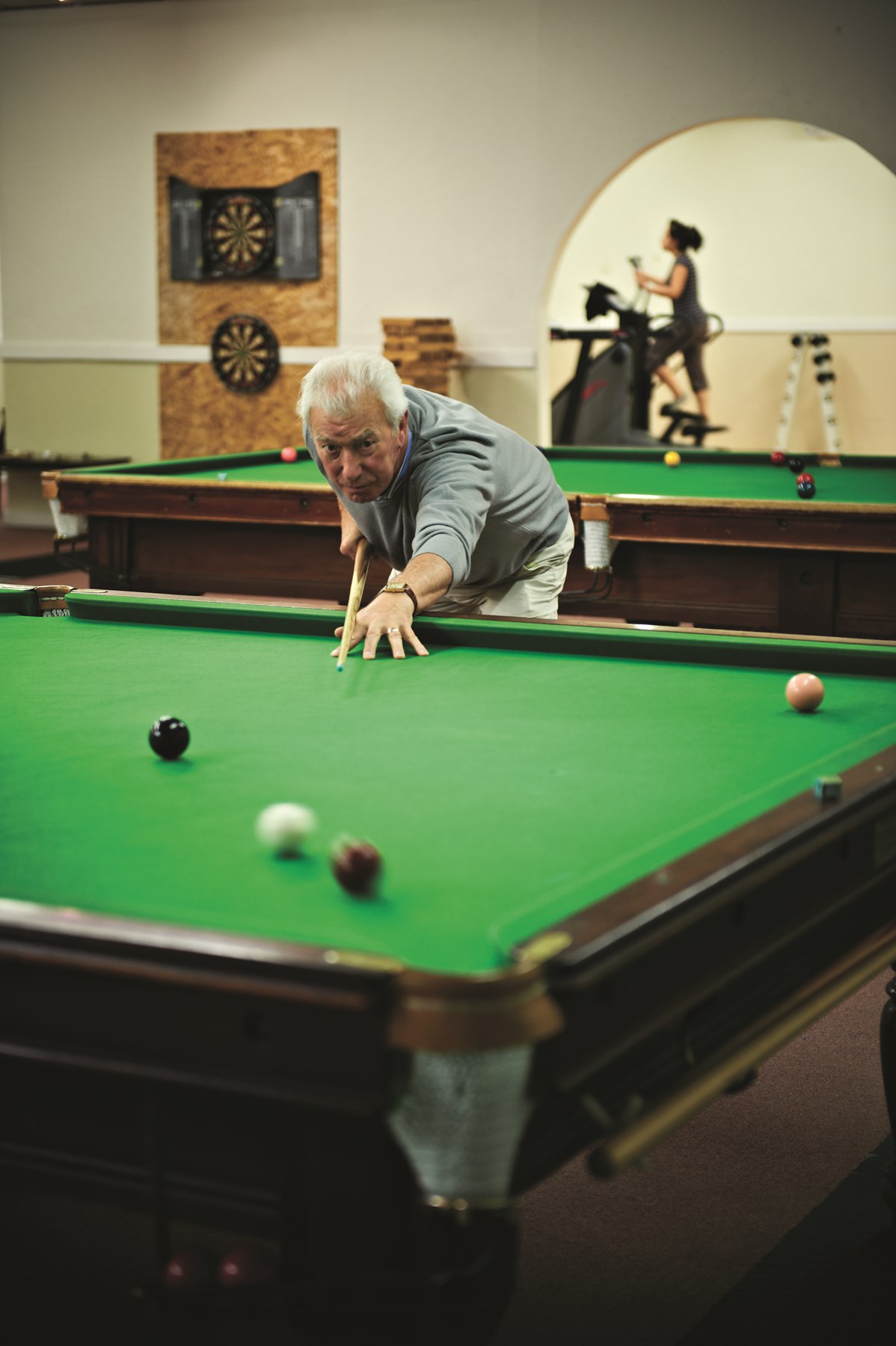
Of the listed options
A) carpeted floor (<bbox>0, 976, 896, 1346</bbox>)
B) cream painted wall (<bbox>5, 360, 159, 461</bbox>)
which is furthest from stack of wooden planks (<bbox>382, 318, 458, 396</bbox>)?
carpeted floor (<bbox>0, 976, 896, 1346</bbox>)

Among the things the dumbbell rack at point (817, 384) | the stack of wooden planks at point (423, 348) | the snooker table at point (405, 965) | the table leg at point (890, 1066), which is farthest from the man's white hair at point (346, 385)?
the dumbbell rack at point (817, 384)

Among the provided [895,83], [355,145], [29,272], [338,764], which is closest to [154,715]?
[338,764]

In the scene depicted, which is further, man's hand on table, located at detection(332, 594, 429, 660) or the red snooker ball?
man's hand on table, located at detection(332, 594, 429, 660)

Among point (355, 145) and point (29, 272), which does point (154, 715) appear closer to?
point (355, 145)

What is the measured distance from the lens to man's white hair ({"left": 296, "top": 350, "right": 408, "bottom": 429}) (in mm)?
2834

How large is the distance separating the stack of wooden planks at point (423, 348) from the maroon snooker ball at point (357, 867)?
25.0 ft

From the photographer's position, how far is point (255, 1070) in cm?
121

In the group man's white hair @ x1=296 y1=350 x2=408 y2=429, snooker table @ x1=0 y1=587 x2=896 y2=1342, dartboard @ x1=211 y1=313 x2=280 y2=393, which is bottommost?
snooker table @ x1=0 y1=587 x2=896 y2=1342

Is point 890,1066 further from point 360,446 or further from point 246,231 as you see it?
point 246,231

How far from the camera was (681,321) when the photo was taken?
10227mm

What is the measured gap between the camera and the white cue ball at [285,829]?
1464 millimetres

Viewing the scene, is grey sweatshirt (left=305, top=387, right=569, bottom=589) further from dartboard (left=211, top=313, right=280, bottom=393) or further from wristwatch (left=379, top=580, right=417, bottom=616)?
dartboard (left=211, top=313, right=280, bottom=393)

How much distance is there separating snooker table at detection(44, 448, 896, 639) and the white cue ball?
2.82 metres

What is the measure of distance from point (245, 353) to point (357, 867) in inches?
338
